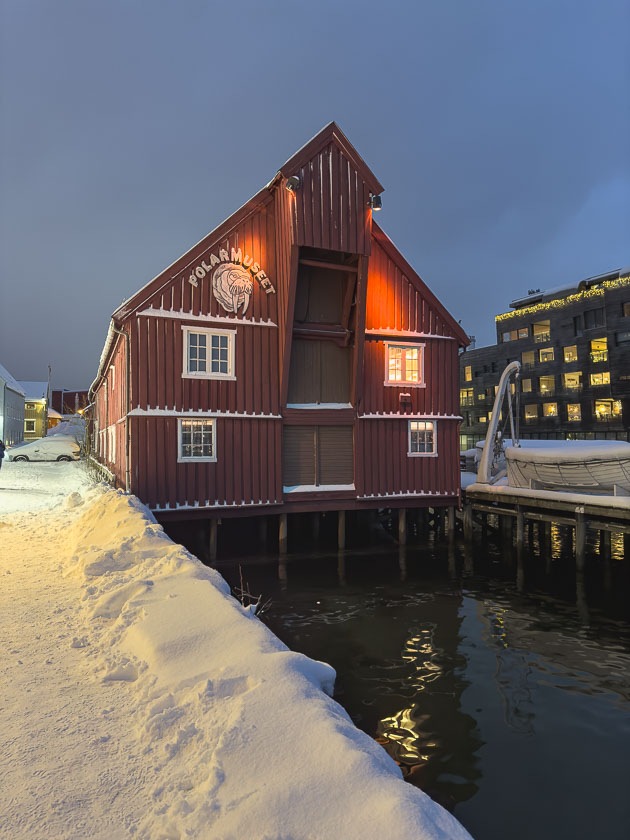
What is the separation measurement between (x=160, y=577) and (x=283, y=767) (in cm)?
452

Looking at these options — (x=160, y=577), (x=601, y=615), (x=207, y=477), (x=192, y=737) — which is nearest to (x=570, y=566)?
(x=601, y=615)

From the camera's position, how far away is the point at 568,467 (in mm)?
17188

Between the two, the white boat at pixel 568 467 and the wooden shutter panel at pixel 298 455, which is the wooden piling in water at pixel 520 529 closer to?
the white boat at pixel 568 467

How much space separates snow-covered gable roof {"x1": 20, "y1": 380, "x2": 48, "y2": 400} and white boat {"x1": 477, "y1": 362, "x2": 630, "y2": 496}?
229 feet

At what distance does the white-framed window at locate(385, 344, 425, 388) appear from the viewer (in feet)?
60.2

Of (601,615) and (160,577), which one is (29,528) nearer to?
(160,577)

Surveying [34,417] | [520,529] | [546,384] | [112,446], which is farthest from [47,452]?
[546,384]

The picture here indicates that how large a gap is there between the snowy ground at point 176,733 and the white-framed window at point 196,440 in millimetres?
8770

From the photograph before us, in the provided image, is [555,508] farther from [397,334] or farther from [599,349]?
[599,349]

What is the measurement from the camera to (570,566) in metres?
16.7

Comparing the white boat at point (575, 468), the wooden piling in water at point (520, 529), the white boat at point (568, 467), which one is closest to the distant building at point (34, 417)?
the white boat at point (568, 467)

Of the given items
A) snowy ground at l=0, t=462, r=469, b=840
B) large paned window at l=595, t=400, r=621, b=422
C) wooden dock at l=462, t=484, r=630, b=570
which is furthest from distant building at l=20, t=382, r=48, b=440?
snowy ground at l=0, t=462, r=469, b=840

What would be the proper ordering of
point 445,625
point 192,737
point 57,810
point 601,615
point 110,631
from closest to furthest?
point 57,810 → point 192,737 → point 110,631 → point 445,625 → point 601,615

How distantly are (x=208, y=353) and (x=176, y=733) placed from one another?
1315 centimetres
